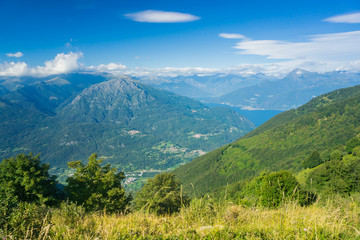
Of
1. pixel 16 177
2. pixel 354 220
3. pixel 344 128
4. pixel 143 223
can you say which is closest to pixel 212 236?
pixel 143 223

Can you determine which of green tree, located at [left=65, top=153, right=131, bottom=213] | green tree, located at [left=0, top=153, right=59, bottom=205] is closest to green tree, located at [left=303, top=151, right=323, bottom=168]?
green tree, located at [left=65, top=153, right=131, bottom=213]

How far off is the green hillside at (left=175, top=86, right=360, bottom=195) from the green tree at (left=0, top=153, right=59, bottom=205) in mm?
76903

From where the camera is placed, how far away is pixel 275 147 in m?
114

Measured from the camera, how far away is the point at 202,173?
394 ft

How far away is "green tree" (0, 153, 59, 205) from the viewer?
15747mm

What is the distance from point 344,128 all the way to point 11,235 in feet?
406

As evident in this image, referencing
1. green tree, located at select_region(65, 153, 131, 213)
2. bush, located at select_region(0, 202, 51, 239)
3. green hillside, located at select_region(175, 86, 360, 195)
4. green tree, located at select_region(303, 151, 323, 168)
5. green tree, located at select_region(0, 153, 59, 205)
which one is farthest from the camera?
green hillside, located at select_region(175, 86, 360, 195)

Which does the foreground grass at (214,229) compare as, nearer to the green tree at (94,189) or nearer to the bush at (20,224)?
the bush at (20,224)

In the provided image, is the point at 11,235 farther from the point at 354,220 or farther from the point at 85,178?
the point at 85,178

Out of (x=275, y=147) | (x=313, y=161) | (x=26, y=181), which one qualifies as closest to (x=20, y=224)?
(x=26, y=181)

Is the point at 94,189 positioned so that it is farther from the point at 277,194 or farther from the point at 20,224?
the point at 20,224

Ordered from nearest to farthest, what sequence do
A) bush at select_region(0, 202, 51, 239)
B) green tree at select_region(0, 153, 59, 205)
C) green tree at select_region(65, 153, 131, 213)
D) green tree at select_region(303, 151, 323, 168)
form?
bush at select_region(0, 202, 51, 239), green tree at select_region(0, 153, 59, 205), green tree at select_region(65, 153, 131, 213), green tree at select_region(303, 151, 323, 168)

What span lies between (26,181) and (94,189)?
18.0 ft

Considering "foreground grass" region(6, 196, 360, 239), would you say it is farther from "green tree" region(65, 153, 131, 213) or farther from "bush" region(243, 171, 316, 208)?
"green tree" region(65, 153, 131, 213)
